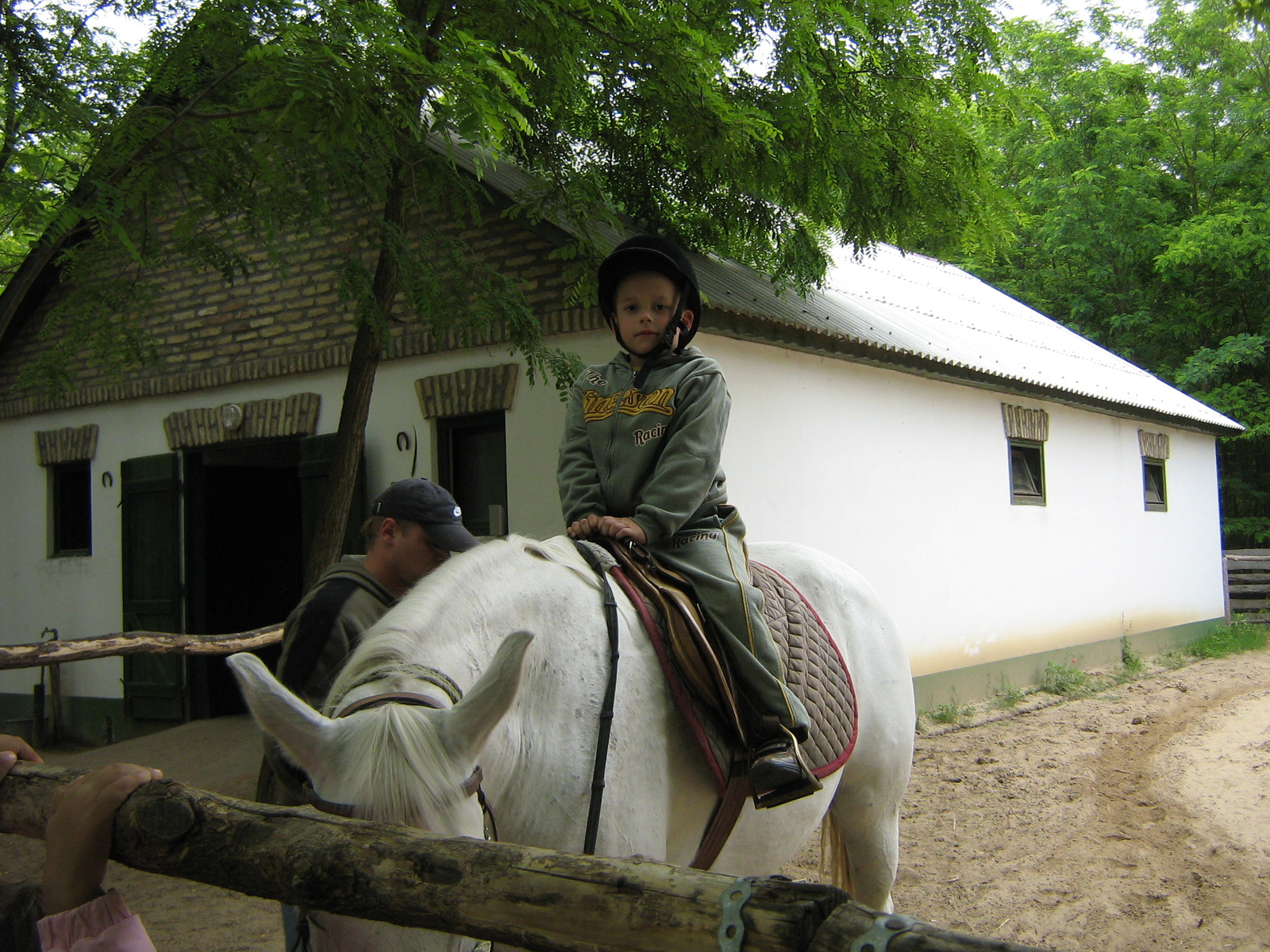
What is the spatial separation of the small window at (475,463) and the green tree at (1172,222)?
1595cm

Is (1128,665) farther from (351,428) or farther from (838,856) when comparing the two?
(351,428)

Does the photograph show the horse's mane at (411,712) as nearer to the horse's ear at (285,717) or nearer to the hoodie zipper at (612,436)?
the horse's ear at (285,717)

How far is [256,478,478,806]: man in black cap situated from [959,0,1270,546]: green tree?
63.9 ft

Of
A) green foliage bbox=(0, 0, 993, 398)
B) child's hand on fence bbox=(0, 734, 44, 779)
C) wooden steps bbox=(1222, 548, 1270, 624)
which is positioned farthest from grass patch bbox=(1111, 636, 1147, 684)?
child's hand on fence bbox=(0, 734, 44, 779)

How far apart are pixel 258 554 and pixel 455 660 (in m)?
8.41

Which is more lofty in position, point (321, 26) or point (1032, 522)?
point (321, 26)

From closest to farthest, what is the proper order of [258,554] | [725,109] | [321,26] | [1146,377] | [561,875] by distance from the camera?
[561,875]
[321,26]
[725,109]
[258,554]
[1146,377]

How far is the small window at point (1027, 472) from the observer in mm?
10891

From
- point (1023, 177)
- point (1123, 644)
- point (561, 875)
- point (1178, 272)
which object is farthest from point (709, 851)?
point (1023, 177)

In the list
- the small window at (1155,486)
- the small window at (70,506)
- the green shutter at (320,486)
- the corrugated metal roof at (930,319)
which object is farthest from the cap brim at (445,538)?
the small window at (1155,486)

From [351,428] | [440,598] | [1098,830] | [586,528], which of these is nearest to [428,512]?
[586,528]

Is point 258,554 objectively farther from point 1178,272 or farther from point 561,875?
point 1178,272

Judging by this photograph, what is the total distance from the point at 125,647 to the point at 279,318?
10.8 ft

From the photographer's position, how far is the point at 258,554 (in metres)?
9.56
